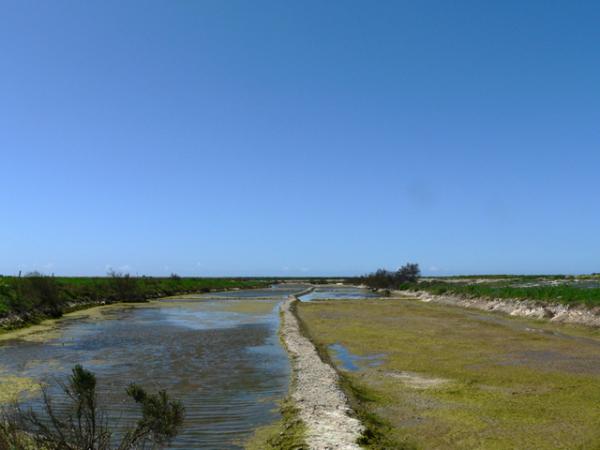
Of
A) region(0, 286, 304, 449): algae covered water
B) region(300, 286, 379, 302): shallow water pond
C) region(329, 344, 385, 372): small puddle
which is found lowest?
region(300, 286, 379, 302): shallow water pond

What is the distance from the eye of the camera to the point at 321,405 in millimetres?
12312

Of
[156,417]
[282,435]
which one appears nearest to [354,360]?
[282,435]

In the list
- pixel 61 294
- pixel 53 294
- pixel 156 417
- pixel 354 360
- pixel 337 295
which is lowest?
pixel 337 295

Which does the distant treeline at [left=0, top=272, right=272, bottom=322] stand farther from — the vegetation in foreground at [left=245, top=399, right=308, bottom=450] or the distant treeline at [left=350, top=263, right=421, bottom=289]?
the distant treeline at [left=350, top=263, right=421, bottom=289]

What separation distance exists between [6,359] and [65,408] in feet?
33.2

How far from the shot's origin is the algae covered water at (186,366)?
12.0 m

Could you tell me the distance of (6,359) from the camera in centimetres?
2058

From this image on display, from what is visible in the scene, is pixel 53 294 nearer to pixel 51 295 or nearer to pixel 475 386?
pixel 51 295

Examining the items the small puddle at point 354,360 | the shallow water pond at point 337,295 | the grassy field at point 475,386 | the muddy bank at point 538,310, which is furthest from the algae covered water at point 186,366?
the shallow water pond at point 337,295

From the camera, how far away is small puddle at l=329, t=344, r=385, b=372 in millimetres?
18747

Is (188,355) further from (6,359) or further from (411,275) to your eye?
(411,275)

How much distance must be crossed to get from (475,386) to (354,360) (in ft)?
20.5

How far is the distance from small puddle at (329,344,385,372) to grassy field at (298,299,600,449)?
114 mm

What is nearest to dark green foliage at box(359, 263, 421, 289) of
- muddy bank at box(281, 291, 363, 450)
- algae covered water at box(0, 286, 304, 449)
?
algae covered water at box(0, 286, 304, 449)
